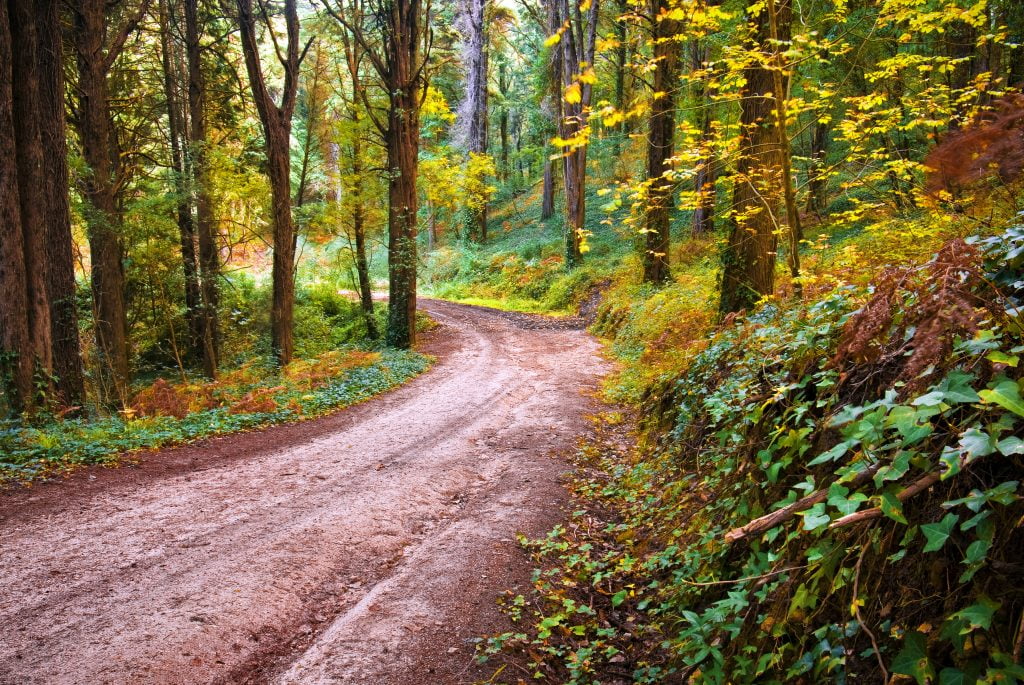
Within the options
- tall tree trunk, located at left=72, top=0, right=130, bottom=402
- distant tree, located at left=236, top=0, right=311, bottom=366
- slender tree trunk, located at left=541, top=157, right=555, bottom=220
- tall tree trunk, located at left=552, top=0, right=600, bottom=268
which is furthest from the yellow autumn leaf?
slender tree trunk, located at left=541, top=157, right=555, bottom=220

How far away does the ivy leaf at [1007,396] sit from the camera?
179cm

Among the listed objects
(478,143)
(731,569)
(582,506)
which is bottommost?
(582,506)

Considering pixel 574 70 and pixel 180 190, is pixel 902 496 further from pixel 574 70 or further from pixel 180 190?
pixel 574 70

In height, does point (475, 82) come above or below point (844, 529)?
above

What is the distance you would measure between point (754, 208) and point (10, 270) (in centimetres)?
1063

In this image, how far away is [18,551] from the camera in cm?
463

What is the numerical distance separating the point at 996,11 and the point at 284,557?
570 inches

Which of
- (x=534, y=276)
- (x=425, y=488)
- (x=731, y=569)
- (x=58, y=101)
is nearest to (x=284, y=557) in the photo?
(x=425, y=488)

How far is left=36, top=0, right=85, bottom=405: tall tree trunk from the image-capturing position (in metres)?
9.19

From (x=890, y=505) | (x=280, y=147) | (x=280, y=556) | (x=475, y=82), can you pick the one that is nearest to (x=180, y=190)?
(x=280, y=147)

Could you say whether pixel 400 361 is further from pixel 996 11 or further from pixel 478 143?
pixel 478 143

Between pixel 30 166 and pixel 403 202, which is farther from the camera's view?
pixel 403 202

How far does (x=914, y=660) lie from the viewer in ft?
6.16

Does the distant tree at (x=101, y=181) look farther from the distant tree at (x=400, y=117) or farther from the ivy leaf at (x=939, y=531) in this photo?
the ivy leaf at (x=939, y=531)
